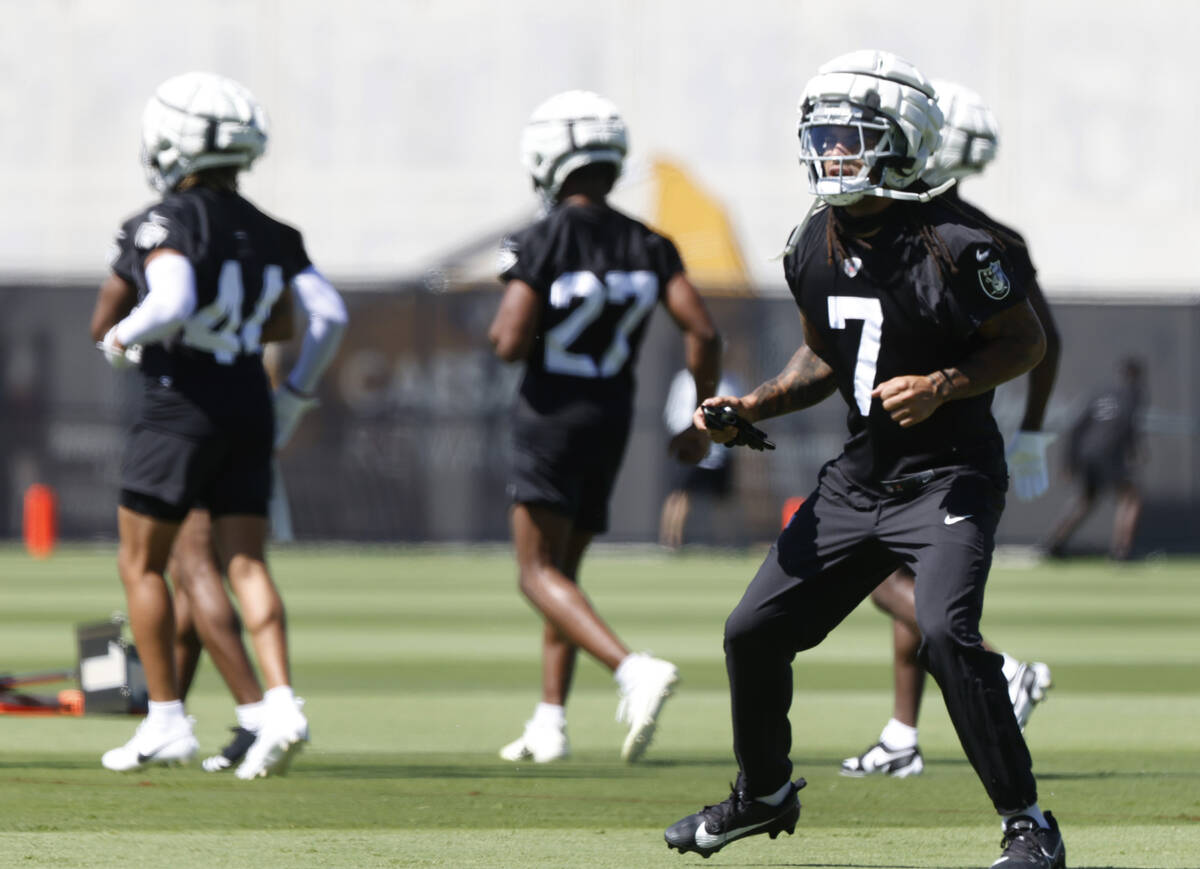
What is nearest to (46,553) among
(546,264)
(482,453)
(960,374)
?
(482,453)

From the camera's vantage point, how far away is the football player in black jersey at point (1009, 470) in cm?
695

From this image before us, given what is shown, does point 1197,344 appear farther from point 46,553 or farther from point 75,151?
point 75,151

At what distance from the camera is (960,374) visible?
514cm

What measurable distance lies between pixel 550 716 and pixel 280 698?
48.8 inches

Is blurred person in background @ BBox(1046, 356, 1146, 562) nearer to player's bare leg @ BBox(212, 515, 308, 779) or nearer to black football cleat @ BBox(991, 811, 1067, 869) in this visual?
player's bare leg @ BBox(212, 515, 308, 779)

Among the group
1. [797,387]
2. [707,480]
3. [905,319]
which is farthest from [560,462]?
[707,480]

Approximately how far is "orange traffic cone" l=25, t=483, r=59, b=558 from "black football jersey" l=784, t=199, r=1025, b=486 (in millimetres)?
16959

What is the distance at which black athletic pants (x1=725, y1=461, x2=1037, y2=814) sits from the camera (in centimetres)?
507

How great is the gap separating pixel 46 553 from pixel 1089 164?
15.8 meters

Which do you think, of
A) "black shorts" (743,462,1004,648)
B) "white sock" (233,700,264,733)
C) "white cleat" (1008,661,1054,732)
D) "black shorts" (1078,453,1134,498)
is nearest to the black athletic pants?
"black shorts" (743,462,1004,648)

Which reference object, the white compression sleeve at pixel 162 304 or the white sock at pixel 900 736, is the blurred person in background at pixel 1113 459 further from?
the white compression sleeve at pixel 162 304

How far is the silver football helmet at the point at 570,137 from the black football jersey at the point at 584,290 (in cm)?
16

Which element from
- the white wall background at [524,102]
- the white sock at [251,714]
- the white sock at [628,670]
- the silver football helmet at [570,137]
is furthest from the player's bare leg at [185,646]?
the white wall background at [524,102]

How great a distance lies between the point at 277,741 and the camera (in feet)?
22.1
